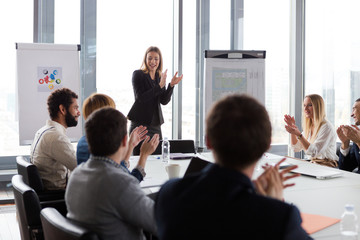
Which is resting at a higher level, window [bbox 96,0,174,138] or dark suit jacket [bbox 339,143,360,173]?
window [bbox 96,0,174,138]

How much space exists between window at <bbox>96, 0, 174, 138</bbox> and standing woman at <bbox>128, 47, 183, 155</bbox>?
1.08m

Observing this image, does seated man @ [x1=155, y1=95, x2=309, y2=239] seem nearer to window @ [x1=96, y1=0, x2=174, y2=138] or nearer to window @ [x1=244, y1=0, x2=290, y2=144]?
window @ [x1=96, y1=0, x2=174, y2=138]

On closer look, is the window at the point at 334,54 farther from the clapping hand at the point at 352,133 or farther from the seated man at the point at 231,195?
the seated man at the point at 231,195

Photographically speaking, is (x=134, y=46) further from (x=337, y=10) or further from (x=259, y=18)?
(x=337, y=10)

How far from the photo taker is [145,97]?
4.98m

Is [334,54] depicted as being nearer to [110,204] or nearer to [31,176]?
[31,176]

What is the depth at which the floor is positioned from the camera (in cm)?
397

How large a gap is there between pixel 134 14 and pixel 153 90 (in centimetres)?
169

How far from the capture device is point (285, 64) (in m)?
7.14

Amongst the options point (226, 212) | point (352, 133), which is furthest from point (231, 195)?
point (352, 133)

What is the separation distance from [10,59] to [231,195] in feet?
17.0

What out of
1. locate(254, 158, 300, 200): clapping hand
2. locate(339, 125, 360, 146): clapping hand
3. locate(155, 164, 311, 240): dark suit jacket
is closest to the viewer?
locate(155, 164, 311, 240): dark suit jacket

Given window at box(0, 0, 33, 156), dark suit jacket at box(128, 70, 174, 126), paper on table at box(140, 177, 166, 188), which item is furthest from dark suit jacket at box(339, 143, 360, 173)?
window at box(0, 0, 33, 156)

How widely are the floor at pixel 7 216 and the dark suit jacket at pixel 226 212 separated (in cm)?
321
